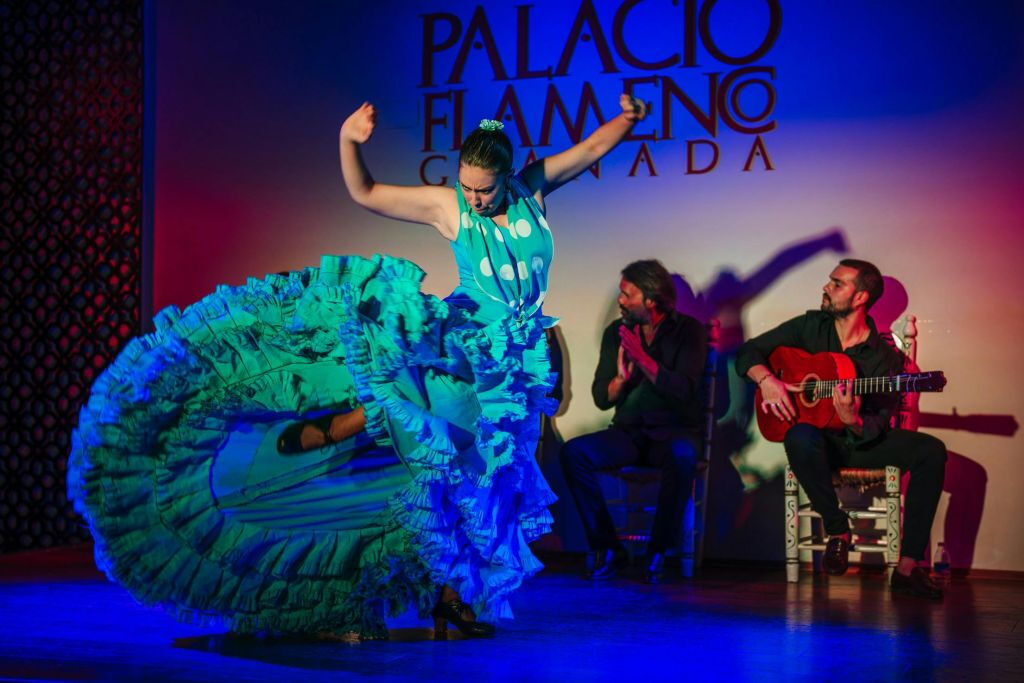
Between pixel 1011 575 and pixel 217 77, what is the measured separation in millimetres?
4717

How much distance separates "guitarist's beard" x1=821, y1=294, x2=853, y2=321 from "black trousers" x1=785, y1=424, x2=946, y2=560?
52 centimetres

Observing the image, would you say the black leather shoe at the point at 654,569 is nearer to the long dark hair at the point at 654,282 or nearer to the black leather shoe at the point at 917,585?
the black leather shoe at the point at 917,585

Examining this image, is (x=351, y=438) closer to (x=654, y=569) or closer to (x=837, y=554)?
(x=654, y=569)

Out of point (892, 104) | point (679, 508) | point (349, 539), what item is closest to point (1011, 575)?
point (679, 508)

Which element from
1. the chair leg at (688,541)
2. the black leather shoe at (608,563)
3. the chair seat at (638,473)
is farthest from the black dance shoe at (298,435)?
the chair leg at (688,541)

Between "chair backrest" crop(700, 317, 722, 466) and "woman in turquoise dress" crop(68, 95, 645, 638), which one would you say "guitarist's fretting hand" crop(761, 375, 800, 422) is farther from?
"woman in turquoise dress" crop(68, 95, 645, 638)

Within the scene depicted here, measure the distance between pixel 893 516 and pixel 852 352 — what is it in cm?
70

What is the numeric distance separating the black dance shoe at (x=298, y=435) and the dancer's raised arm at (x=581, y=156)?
98cm

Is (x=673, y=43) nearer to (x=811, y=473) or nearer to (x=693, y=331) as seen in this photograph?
(x=693, y=331)

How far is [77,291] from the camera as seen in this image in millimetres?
6402

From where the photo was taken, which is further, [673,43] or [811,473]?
[673,43]

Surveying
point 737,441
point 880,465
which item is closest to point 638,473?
point 737,441

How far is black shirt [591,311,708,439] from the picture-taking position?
207 inches

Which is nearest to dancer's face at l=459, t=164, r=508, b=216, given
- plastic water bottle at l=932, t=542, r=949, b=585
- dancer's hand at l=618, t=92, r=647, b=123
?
dancer's hand at l=618, t=92, r=647, b=123
